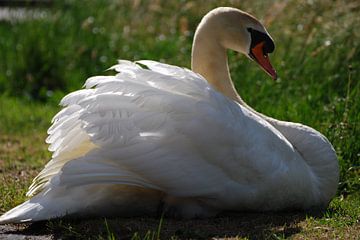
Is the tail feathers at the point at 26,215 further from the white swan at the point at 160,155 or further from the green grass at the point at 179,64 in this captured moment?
the green grass at the point at 179,64

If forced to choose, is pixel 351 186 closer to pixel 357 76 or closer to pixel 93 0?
pixel 357 76

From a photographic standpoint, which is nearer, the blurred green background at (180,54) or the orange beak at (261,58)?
the orange beak at (261,58)

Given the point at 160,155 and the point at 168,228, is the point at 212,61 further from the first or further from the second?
the point at 168,228

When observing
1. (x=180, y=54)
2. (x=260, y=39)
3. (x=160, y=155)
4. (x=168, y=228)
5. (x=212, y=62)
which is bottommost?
(x=180, y=54)

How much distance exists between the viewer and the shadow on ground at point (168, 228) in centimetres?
509

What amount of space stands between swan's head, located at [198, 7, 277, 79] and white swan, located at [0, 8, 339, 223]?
819 mm

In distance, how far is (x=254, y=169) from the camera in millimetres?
5367

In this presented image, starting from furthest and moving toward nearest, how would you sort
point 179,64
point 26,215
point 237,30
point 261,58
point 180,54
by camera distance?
point 180,54 → point 179,64 → point 261,58 → point 237,30 → point 26,215

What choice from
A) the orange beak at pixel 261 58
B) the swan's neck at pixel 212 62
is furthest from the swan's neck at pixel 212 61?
the orange beak at pixel 261 58

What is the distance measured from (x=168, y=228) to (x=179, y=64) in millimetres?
4533

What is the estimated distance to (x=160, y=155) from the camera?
17.2ft

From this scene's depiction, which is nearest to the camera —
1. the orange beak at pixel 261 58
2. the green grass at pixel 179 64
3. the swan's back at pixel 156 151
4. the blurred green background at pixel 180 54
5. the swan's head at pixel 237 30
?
the swan's back at pixel 156 151

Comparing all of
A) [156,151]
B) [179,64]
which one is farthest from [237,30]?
[179,64]

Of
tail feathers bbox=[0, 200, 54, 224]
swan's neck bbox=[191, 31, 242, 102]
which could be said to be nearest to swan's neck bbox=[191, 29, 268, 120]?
swan's neck bbox=[191, 31, 242, 102]
